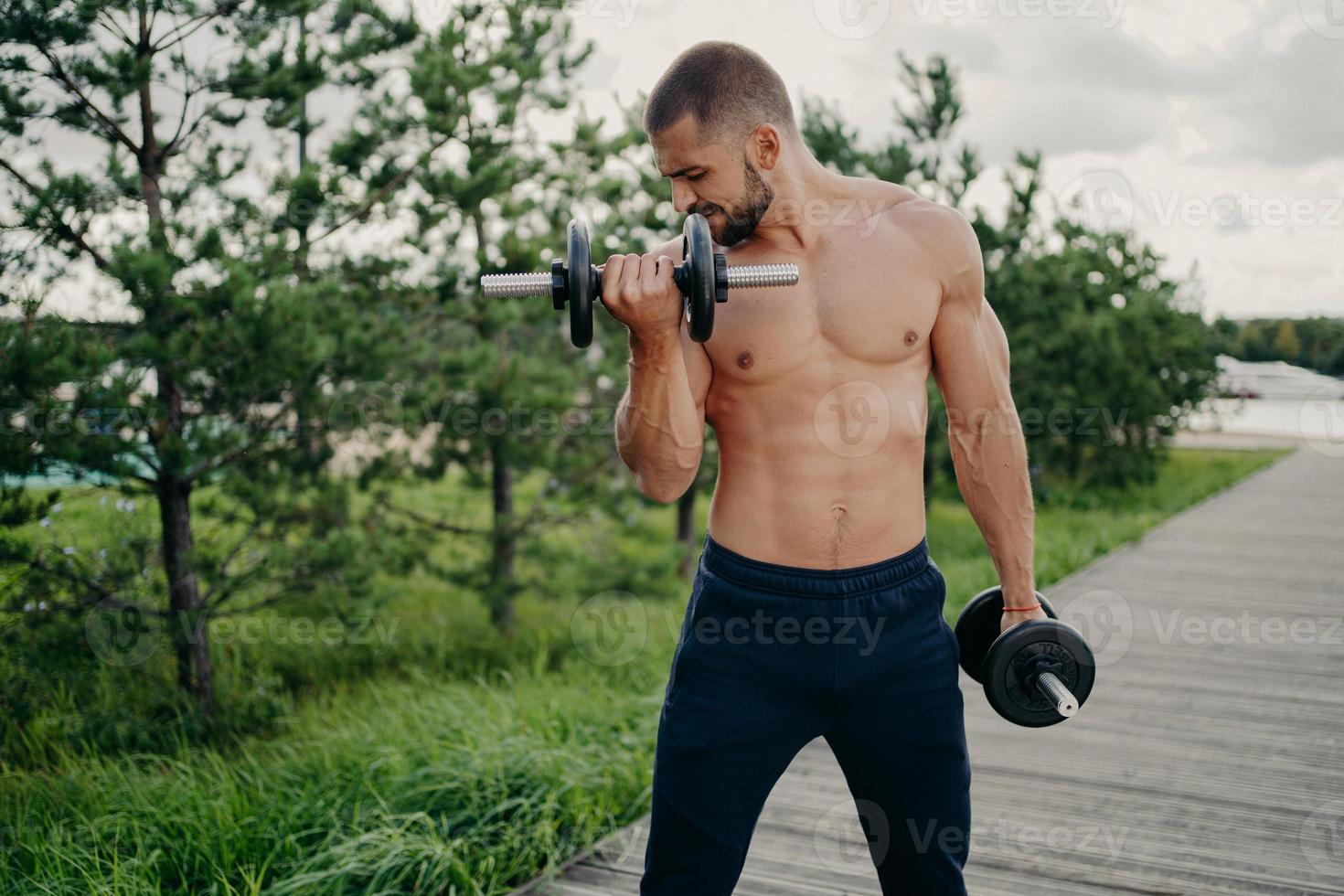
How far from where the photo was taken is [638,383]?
1.70m

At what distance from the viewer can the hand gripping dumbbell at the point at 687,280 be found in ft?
5.03

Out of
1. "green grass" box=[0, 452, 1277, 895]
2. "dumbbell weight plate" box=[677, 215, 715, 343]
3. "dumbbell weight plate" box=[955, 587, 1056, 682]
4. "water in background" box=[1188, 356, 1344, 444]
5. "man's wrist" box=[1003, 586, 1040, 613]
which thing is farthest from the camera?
"water in background" box=[1188, 356, 1344, 444]

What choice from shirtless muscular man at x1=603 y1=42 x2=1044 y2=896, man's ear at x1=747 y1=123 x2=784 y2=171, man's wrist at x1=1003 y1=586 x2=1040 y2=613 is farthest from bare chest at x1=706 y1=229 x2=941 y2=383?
man's wrist at x1=1003 y1=586 x2=1040 y2=613

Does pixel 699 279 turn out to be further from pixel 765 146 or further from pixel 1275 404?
pixel 1275 404

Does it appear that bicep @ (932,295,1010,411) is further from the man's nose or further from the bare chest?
the man's nose

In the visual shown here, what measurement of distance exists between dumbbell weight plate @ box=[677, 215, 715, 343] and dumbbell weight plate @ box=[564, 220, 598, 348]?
14cm

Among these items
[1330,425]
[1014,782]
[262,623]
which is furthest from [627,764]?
[1330,425]

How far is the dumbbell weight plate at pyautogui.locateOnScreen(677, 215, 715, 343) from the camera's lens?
153 centimetres

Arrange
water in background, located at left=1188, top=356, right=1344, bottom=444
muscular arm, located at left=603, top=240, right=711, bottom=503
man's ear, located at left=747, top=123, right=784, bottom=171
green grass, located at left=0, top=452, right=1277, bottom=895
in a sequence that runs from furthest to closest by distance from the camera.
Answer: water in background, located at left=1188, top=356, right=1344, bottom=444 < green grass, located at left=0, top=452, right=1277, bottom=895 < man's ear, located at left=747, top=123, right=784, bottom=171 < muscular arm, located at left=603, top=240, right=711, bottom=503

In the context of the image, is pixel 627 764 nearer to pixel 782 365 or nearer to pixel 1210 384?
pixel 782 365

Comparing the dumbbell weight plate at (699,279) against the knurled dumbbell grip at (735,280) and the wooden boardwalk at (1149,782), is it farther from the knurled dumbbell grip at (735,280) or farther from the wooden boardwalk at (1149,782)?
the wooden boardwalk at (1149,782)

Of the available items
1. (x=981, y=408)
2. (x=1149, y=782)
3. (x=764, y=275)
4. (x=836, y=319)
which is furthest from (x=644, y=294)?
(x=1149, y=782)

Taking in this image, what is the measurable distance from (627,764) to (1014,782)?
49.9 inches

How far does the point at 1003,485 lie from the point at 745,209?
2.25 feet
